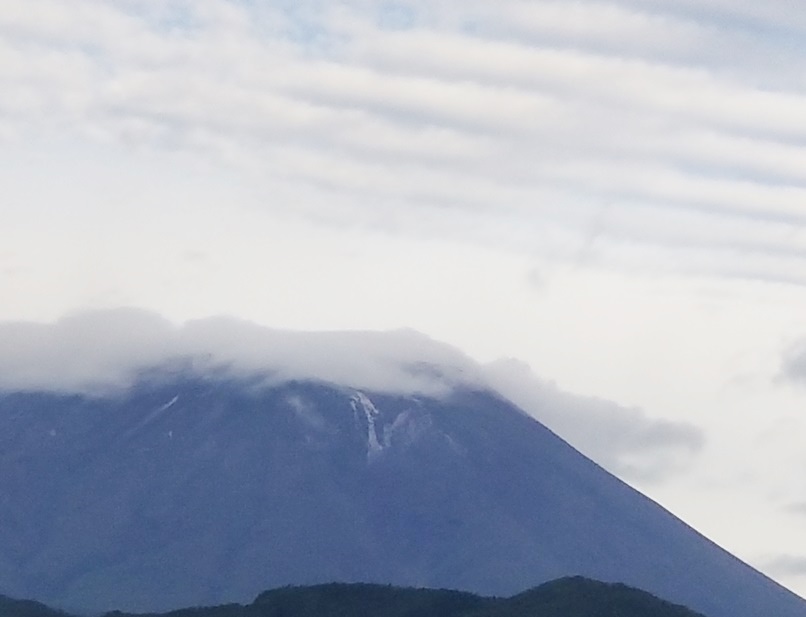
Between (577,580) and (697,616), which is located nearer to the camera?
(697,616)

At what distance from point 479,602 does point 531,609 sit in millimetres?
14224

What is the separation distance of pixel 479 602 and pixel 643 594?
753 inches

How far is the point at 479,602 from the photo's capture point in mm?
197375

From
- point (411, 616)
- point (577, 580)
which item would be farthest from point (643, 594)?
point (411, 616)

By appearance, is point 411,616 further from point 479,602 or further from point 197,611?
point 197,611

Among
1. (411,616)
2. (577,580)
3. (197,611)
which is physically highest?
(577,580)

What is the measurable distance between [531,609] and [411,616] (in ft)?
57.8

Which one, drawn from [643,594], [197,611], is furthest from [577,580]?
[197,611]

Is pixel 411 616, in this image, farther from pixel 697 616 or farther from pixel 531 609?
pixel 697 616

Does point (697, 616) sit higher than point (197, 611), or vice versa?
point (697, 616)

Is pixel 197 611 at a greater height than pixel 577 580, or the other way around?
pixel 577 580

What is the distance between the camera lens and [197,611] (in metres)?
198

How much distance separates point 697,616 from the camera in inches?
6939

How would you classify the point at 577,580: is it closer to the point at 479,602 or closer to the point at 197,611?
the point at 479,602
